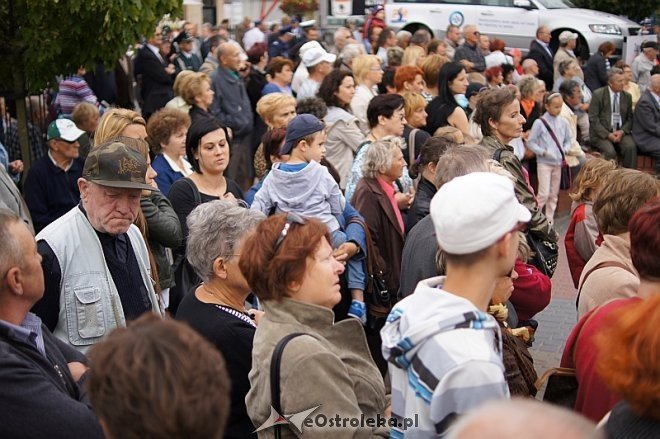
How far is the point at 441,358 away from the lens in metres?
2.80

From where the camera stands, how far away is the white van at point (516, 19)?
68.2 ft

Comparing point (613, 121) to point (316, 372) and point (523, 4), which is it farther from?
point (316, 372)

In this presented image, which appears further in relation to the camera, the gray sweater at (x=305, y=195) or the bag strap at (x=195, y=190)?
the gray sweater at (x=305, y=195)

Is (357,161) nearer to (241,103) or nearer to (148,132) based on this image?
(148,132)

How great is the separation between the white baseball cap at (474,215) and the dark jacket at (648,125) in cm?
1209

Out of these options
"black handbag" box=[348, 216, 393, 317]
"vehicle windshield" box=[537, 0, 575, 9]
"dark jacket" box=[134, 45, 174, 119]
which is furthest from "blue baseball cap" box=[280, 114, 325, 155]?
"vehicle windshield" box=[537, 0, 575, 9]

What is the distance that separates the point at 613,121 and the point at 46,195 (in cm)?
1000

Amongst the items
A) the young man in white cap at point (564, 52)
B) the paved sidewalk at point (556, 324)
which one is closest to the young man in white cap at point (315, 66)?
the paved sidewalk at point (556, 324)

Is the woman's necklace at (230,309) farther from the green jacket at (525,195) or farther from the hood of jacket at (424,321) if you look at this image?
the green jacket at (525,195)

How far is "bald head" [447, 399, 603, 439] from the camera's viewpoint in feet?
5.90

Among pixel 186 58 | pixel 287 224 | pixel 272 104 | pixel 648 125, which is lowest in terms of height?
pixel 648 125

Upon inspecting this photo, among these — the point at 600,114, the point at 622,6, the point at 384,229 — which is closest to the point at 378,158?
the point at 384,229

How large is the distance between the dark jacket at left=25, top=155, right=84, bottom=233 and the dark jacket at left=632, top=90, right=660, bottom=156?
9918mm

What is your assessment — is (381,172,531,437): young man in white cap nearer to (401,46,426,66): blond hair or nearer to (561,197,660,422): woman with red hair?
(561,197,660,422): woman with red hair
